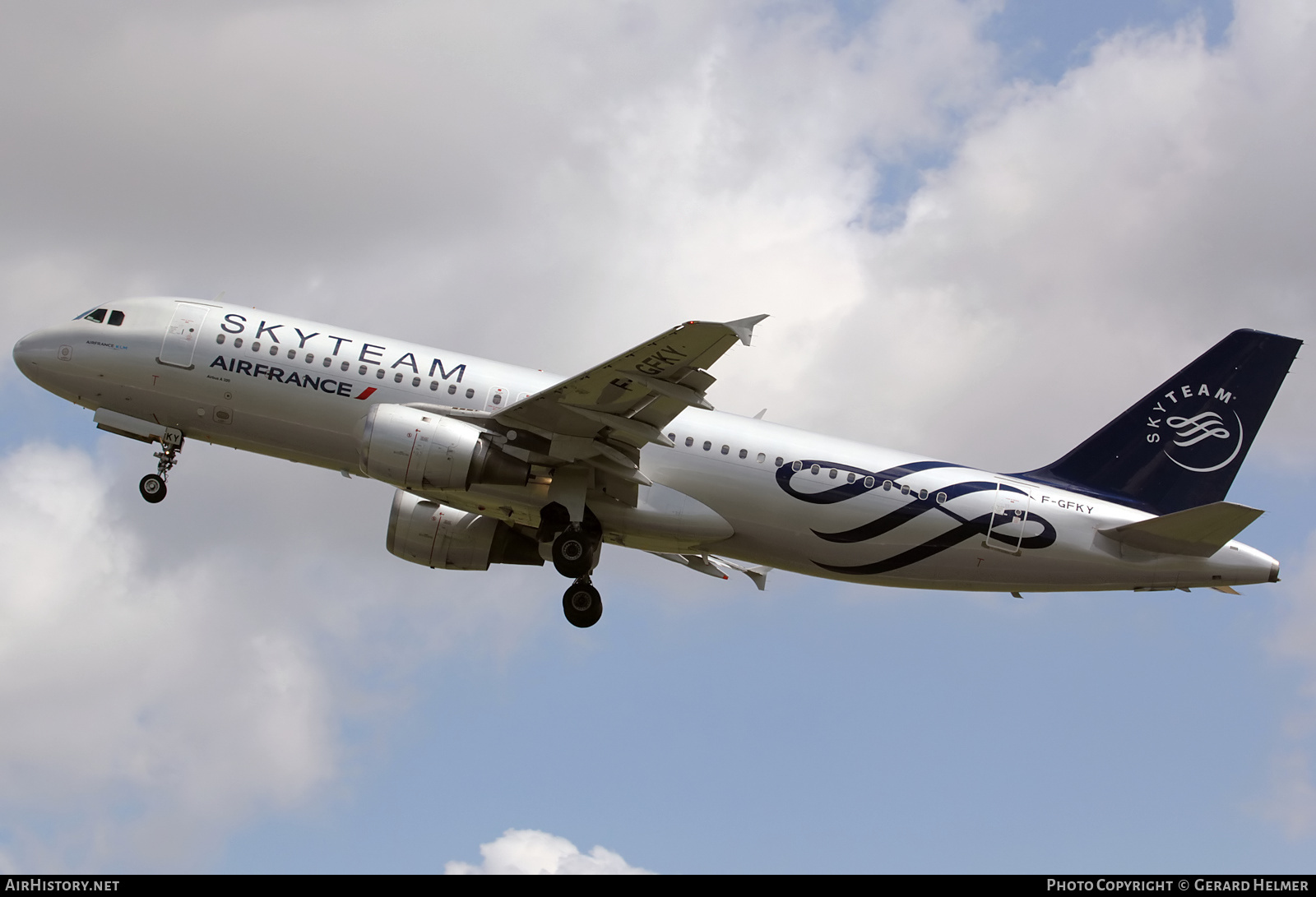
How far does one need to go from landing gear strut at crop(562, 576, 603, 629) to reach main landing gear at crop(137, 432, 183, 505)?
10029mm

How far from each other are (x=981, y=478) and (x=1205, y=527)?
16.8 feet

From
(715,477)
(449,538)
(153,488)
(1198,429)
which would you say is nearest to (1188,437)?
(1198,429)

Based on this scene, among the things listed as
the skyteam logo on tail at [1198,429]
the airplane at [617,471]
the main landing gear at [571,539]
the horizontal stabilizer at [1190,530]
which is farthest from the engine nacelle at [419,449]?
the skyteam logo on tail at [1198,429]

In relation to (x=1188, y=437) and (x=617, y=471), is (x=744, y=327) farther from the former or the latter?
(x=1188, y=437)

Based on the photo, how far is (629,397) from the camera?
28.8 meters

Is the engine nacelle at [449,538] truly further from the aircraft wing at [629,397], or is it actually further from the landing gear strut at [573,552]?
the aircraft wing at [629,397]

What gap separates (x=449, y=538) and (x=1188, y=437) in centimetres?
1904

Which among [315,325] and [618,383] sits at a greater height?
[315,325]

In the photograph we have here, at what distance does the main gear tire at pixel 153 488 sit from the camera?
32.3 metres

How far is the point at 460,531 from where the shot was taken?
34.9 m

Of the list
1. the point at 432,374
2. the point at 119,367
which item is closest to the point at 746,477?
the point at 432,374

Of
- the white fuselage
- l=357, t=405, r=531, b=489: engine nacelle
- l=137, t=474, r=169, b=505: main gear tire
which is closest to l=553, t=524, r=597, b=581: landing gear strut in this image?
the white fuselage
